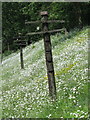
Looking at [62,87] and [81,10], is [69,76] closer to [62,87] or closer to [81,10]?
[62,87]

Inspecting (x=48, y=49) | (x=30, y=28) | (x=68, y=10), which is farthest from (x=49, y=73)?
(x=30, y=28)

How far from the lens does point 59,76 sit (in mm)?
16359

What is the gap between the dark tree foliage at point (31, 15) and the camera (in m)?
37.7

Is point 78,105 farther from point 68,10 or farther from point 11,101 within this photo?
point 68,10

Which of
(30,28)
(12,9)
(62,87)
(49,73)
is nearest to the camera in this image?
(49,73)

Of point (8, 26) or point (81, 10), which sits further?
point (8, 26)

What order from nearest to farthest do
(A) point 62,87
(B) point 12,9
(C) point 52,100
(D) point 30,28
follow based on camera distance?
(C) point 52,100, (A) point 62,87, (D) point 30,28, (B) point 12,9

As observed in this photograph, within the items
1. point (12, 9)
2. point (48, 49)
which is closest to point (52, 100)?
point (48, 49)

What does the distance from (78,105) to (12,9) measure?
52.0 meters

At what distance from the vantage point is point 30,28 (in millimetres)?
54719

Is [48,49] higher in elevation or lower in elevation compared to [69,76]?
higher

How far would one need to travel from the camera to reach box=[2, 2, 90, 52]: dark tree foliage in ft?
124

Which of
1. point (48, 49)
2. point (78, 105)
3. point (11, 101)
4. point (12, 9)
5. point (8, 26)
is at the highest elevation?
point (12, 9)

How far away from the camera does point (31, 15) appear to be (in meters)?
47.2
